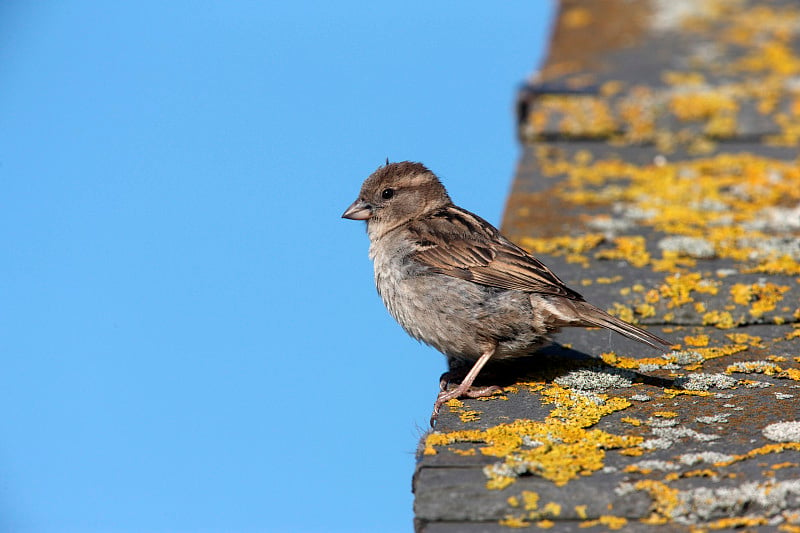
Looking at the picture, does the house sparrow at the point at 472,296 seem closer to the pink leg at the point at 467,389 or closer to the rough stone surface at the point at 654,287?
the pink leg at the point at 467,389

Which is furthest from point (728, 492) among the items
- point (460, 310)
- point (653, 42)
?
point (653, 42)

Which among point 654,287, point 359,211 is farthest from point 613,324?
point 359,211

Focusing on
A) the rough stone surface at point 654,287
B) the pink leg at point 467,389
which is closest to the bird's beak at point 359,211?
the rough stone surface at point 654,287

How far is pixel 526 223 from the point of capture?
4.85 m

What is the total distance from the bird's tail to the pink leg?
40 cm

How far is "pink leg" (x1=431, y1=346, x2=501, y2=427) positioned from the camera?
343 cm

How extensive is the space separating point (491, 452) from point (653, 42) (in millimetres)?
5247

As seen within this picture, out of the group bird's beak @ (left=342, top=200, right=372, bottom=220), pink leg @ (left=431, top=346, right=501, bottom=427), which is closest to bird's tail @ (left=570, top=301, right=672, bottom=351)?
pink leg @ (left=431, top=346, right=501, bottom=427)

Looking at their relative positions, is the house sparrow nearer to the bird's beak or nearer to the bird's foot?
the bird's foot

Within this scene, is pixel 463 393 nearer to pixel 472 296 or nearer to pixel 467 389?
pixel 467 389

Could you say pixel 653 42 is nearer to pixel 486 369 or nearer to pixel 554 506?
pixel 486 369

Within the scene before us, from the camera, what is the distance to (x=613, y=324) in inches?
142

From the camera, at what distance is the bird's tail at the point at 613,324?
3.57m

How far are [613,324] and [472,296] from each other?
0.61 m
